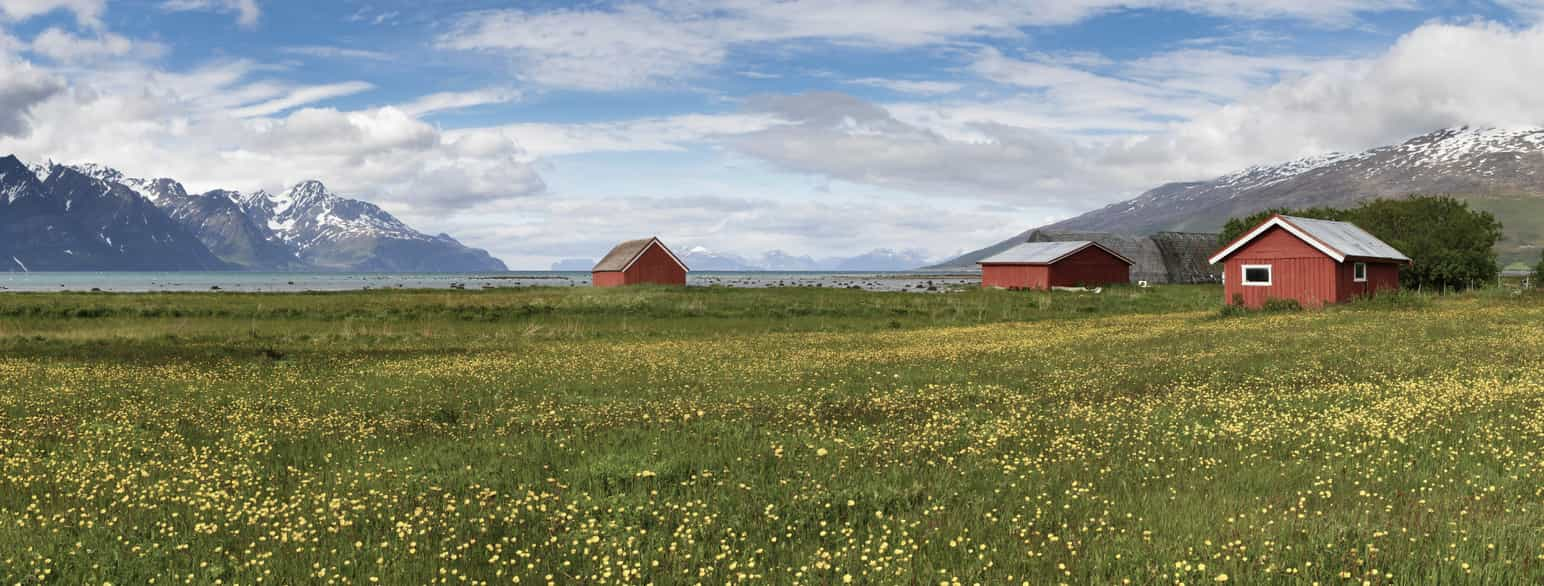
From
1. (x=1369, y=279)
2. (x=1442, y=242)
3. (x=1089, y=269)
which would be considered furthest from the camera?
(x=1089, y=269)

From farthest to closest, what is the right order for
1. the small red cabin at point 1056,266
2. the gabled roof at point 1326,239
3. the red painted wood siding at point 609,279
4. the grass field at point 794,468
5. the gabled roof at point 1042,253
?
the red painted wood siding at point 609,279
the gabled roof at point 1042,253
the small red cabin at point 1056,266
the gabled roof at point 1326,239
the grass field at point 794,468

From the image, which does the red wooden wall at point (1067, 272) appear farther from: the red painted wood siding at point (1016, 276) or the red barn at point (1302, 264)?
the red barn at point (1302, 264)

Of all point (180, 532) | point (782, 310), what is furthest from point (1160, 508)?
point (782, 310)

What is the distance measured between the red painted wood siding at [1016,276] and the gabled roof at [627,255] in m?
31.7

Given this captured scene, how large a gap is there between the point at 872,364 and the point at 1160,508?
16341 mm

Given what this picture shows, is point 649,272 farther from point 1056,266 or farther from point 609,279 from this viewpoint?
point 1056,266

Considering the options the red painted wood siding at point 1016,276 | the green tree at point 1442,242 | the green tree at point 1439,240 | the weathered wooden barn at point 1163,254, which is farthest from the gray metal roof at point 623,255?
the green tree at point 1442,242

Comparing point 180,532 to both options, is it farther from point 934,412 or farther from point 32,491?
point 934,412

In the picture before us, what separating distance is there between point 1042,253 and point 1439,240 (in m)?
32.9

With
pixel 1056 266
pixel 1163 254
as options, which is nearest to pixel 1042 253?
pixel 1056 266

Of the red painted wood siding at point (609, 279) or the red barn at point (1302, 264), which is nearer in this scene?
the red barn at point (1302, 264)

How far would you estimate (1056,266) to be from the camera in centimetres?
9062

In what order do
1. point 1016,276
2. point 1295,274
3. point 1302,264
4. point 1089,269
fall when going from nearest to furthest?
point 1302,264
point 1295,274
point 1089,269
point 1016,276

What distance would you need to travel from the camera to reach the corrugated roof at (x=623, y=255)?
96875 mm
